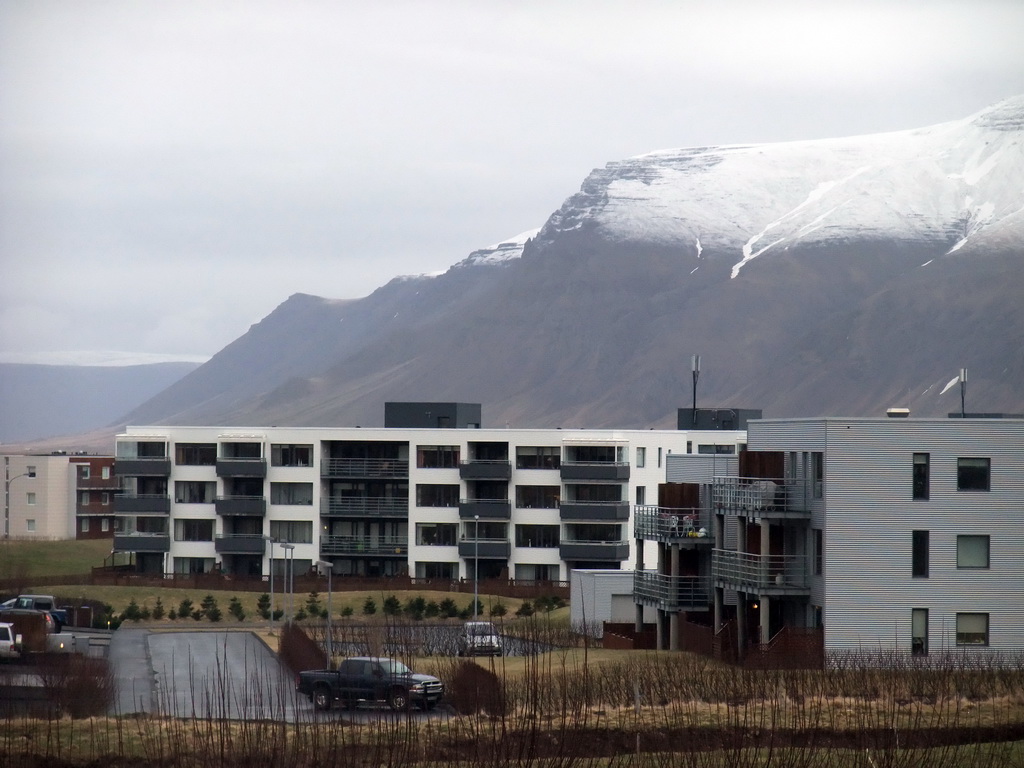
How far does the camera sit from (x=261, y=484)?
101m

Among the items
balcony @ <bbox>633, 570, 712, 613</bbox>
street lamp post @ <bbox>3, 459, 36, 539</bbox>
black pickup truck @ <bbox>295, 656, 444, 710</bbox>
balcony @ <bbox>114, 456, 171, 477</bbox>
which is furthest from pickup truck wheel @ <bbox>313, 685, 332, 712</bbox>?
street lamp post @ <bbox>3, 459, 36, 539</bbox>

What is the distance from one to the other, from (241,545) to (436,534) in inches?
481

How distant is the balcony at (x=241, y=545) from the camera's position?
325 feet

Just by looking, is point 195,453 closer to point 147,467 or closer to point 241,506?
point 147,467

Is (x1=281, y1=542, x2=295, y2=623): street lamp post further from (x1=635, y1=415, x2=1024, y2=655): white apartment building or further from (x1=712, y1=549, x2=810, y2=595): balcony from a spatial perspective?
(x1=635, y1=415, x2=1024, y2=655): white apartment building

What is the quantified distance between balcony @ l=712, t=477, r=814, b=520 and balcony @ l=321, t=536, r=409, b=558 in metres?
43.5

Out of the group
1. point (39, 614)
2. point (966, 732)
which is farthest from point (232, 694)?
point (966, 732)

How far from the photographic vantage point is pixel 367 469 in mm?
100625

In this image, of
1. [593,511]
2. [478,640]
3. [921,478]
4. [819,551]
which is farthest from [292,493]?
[921,478]

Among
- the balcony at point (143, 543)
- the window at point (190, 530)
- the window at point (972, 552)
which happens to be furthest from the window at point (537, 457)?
the window at point (972, 552)

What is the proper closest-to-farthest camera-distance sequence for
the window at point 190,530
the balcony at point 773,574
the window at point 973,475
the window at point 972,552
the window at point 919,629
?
the window at point 919,629 → the window at point 972,552 → the window at point 973,475 → the balcony at point 773,574 → the window at point 190,530

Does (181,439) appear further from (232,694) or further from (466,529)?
(232,694)

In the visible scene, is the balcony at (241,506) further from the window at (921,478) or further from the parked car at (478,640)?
the window at (921,478)

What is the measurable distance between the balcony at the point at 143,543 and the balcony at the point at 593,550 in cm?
2534
